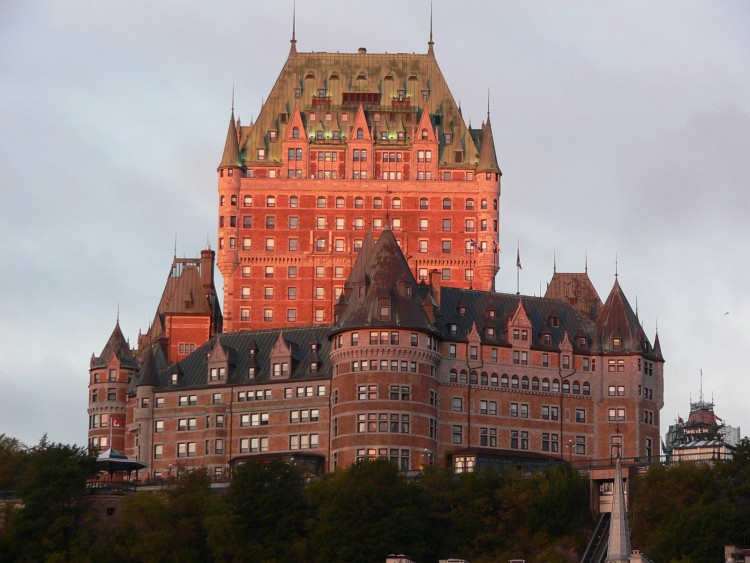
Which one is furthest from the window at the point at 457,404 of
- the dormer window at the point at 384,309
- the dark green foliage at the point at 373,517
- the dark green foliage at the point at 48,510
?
the dark green foliage at the point at 48,510

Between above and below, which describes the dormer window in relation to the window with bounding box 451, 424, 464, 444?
above

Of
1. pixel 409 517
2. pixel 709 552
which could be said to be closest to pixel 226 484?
pixel 409 517

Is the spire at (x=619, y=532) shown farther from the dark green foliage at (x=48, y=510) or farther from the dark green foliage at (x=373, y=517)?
the dark green foliage at (x=48, y=510)

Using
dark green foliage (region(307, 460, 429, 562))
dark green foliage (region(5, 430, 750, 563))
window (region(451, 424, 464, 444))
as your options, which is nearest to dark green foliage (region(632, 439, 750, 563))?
dark green foliage (region(5, 430, 750, 563))

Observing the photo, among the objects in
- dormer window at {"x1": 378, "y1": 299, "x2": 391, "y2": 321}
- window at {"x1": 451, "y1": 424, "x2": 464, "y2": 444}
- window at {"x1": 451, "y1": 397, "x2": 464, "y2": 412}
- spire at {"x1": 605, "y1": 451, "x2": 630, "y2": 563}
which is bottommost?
spire at {"x1": 605, "y1": 451, "x2": 630, "y2": 563}

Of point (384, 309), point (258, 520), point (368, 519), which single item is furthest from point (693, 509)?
point (384, 309)

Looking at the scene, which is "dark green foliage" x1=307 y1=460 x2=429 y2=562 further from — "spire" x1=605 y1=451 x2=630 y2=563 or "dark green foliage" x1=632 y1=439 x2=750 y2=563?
"spire" x1=605 y1=451 x2=630 y2=563

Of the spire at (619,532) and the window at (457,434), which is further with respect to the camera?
the window at (457,434)

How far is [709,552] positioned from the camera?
168250 millimetres

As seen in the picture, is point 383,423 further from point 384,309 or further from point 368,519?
point 368,519

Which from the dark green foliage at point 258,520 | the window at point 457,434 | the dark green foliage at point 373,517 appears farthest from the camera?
Answer: the window at point 457,434

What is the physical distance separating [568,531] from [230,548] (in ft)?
81.4

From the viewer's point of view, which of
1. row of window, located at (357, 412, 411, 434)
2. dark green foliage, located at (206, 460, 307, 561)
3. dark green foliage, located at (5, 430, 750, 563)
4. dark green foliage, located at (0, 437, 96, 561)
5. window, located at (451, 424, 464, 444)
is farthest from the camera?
window, located at (451, 424, 464, 444)

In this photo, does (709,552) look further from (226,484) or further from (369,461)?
(226,484)
